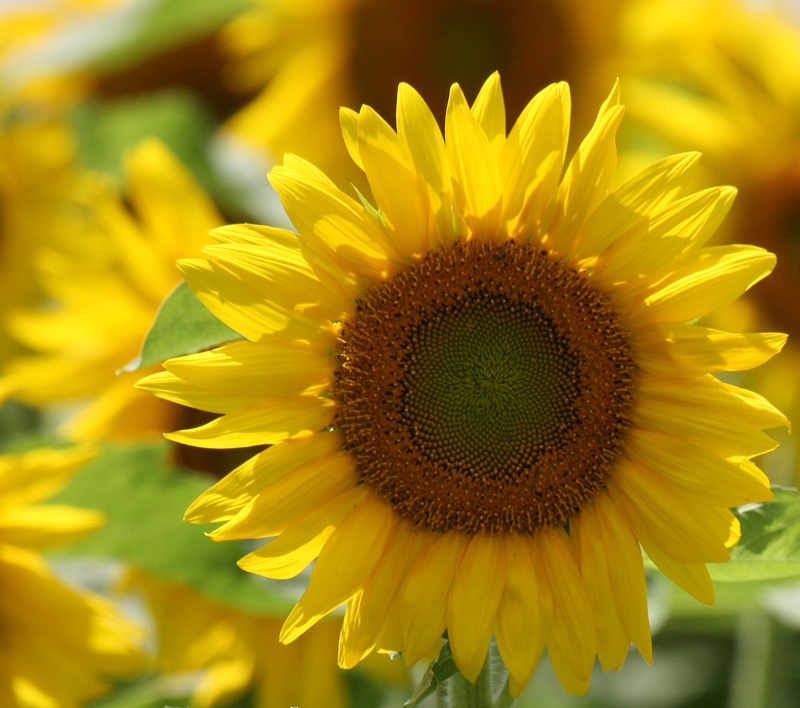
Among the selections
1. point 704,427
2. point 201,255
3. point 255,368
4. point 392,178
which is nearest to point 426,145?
point 392,178

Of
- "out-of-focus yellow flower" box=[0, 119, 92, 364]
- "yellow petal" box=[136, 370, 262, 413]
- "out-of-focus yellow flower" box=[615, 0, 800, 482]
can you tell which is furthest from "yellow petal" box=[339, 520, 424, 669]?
"out-of-focus yellow flower" box=[0, 119, 92, 364]

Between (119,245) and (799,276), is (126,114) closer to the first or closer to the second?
(119,245)

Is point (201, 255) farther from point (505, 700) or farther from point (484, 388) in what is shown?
point (505, 700)

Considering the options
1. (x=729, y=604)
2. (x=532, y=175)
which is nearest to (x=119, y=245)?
(x=532, y=175)

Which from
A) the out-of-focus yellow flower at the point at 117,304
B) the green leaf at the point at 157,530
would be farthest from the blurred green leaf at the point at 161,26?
Result: the green leaf at the point at 157,530

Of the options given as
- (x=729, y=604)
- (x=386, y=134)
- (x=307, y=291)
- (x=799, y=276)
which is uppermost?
(x=386, y=134)

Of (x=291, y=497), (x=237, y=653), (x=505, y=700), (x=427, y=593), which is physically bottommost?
(x=237, y=653)

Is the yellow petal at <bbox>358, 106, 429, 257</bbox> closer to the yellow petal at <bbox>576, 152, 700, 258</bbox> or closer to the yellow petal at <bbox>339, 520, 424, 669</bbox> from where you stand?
the yellow petal at <bbox>576, 152, 700, 258</bbox>

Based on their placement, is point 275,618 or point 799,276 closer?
point 275,618
